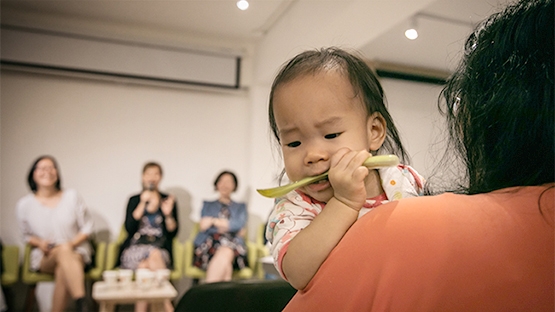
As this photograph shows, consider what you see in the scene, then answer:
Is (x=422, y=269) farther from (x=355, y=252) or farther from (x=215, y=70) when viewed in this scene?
(x=215, y=70)

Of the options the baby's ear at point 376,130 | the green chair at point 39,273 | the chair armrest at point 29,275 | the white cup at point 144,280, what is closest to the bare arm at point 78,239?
the green chair at point 39,273

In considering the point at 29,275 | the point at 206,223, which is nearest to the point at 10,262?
the point at 29,275

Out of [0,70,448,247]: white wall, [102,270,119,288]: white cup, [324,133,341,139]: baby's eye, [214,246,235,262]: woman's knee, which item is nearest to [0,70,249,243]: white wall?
[0,70,448,247]: white wall

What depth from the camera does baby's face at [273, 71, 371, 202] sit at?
2.20 feet

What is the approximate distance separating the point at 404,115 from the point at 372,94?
0.37m

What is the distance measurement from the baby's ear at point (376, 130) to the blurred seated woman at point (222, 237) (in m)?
3.21

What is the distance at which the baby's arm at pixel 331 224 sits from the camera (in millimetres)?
554

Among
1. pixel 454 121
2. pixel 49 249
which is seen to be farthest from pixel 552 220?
pixel 49 249

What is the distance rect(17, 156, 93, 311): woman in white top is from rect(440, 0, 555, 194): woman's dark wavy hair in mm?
3464

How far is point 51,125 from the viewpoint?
14.7 ft

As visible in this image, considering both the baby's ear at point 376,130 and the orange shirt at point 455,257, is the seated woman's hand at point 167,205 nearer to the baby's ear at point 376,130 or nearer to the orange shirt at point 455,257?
the baby's ear at point 376,130

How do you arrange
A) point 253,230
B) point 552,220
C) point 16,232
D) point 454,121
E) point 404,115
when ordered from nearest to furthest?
point 552,220 → point 454,121 → point 404,115 → point 16,232 → point 253,230

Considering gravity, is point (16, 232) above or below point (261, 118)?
below

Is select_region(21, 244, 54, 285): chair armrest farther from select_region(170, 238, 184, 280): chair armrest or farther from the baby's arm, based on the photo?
the baby's arm
